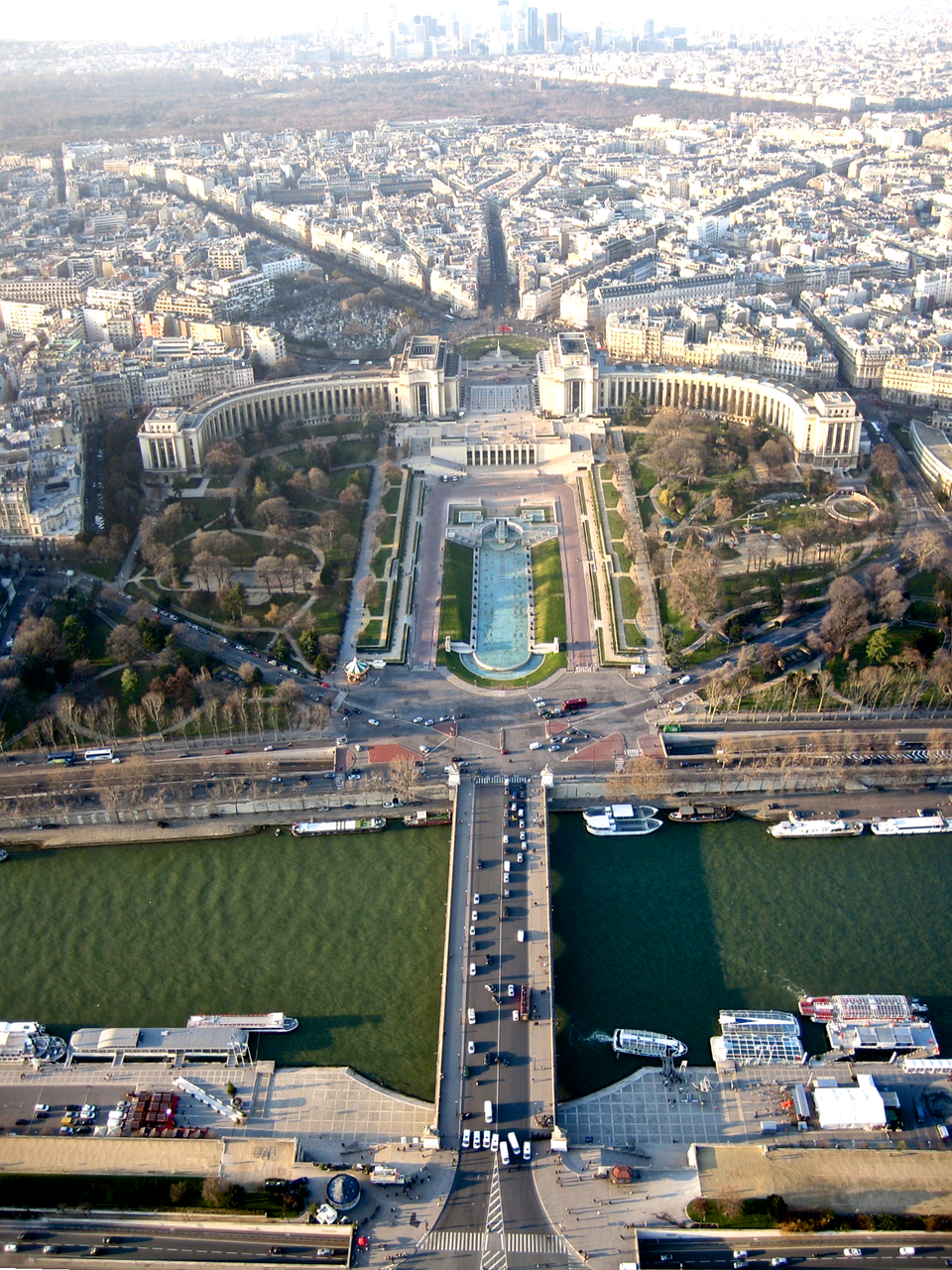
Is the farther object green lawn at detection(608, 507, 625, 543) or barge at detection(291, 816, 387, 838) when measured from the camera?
green lawn at detection(608, 507, 625, 543)

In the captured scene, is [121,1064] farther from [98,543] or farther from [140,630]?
[98,543]

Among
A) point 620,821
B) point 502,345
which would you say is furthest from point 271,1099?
point 502,345

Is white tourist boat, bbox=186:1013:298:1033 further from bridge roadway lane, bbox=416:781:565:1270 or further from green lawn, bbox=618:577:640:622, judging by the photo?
green lawn, bbox=618:577:640:622

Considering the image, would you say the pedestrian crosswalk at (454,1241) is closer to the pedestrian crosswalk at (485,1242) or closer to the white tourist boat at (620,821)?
the pedestrian crosswalk at (485,1242)

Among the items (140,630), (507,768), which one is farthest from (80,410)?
(507,768)

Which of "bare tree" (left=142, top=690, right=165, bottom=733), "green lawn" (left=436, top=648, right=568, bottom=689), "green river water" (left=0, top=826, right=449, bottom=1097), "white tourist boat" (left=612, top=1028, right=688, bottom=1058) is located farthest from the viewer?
"green lawn" (left=436, top=648, right=568, bottom=689)

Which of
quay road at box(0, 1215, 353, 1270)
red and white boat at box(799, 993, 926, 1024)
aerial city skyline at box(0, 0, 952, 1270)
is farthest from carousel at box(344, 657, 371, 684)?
quay road at box(0, 1215, 353, 1270)
